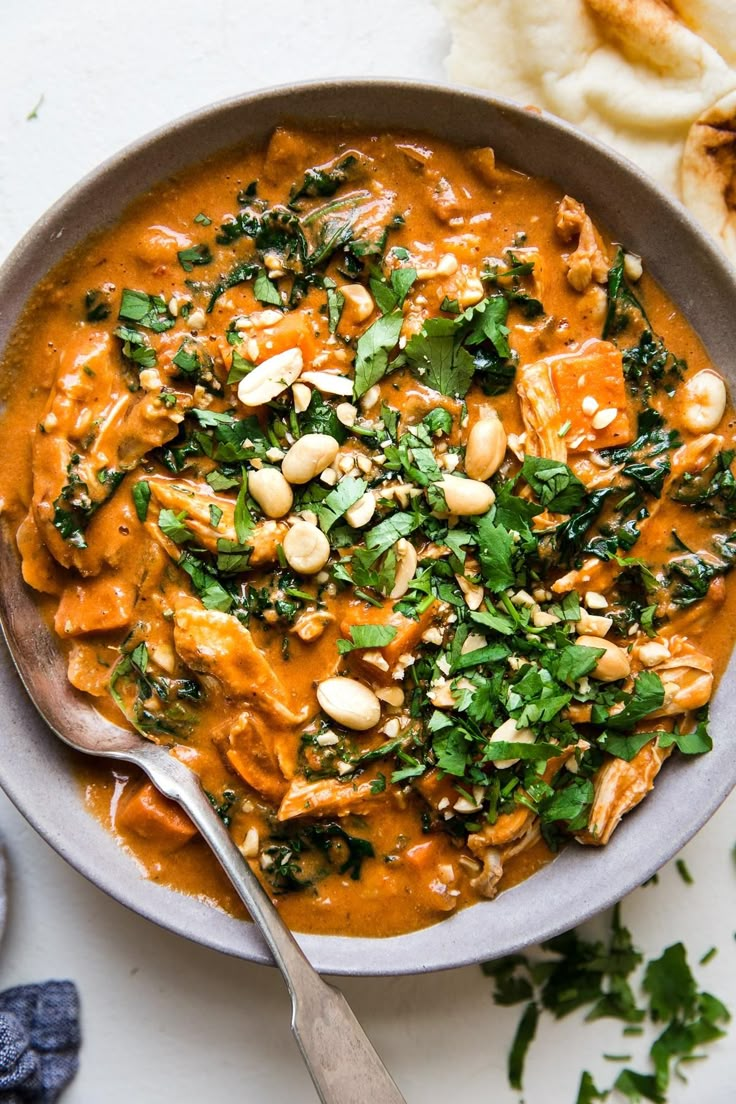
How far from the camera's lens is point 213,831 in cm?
344

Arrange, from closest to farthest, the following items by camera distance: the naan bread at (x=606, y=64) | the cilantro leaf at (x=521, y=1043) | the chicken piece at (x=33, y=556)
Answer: the chicken piece at (x=33, y=556), the naan bread at (x=606, y=64), the cilantro leaf at (x=521, y=1043)

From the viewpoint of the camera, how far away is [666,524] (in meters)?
3.72

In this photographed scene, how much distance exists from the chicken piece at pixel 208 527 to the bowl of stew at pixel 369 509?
1 centimetres

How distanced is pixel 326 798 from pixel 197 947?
1.19m

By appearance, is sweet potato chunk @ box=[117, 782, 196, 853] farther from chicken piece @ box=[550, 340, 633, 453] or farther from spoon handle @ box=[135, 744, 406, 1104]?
chicken piece @ box=[550, 340, 633, 453]

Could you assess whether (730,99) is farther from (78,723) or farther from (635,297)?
(78,723)

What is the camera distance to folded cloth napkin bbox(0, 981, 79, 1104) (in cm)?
404

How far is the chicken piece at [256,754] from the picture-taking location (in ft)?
11.6

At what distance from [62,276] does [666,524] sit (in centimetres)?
248

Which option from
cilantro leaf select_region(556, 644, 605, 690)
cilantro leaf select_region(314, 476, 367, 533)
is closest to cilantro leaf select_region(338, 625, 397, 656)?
cilantro leaf select_region(314, 476, 367, 533)

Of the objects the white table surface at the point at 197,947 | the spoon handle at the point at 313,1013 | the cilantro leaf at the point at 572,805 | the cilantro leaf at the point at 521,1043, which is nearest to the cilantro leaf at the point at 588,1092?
the white table surface at the point at 197,947

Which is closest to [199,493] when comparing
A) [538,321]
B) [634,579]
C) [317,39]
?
[538,321]

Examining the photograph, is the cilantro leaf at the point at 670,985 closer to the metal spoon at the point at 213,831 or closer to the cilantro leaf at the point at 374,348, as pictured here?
the metal spoon at the point at 213,831

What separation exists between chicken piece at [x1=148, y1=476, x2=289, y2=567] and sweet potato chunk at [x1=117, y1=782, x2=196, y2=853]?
912 millimetres
